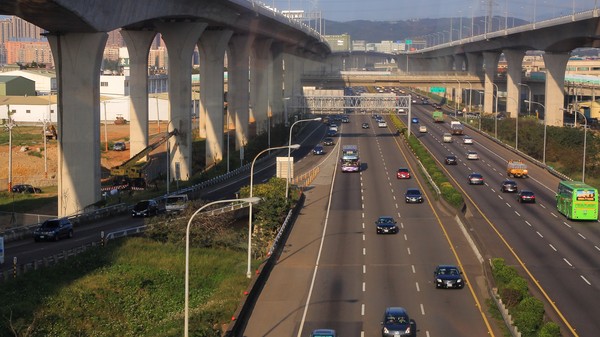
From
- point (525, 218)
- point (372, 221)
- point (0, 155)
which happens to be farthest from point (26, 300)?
point (0, 155)

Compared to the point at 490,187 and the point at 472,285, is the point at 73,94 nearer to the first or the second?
the point at 472,285

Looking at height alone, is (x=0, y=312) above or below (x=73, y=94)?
below

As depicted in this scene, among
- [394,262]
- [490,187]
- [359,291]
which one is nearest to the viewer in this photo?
[359,291]

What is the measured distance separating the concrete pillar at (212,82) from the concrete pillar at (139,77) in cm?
1060

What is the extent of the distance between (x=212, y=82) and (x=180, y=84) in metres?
13.0

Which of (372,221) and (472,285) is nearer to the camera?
(472,285)

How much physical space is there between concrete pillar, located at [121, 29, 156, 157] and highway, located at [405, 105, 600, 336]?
29.2 metres

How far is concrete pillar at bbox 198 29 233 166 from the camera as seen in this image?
101m

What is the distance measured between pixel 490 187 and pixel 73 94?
3767 cm

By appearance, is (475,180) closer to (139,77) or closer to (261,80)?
(139,77)

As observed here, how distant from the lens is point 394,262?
50625 millimetres

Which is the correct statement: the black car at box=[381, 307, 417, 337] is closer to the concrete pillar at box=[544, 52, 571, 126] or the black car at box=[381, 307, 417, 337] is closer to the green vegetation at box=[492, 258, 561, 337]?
the green vegetation at box=[492, 258, 561, 337]

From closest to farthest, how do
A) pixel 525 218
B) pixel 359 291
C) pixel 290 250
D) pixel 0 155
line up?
1. pixel 359 291
2. pixel 290 250
3. pixel 525 218
4. pixel 0 155

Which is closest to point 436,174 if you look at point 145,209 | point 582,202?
point 582,202
